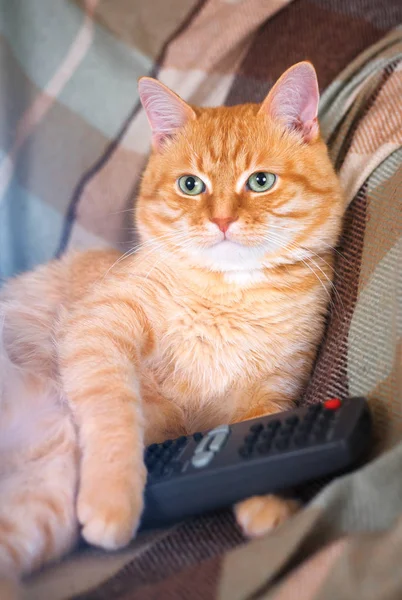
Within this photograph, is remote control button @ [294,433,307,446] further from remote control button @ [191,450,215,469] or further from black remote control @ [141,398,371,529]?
remote control button @ [191,450,215,469]

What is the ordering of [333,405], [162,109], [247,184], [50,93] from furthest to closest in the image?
[50,93] → [162,109] → [247,184] → [333,405]

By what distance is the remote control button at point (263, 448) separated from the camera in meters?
1.09

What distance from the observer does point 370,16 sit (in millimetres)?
1866

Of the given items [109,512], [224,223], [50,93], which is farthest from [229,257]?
[50,93]

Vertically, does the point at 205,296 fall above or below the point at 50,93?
below

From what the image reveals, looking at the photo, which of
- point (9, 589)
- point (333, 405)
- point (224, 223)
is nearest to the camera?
point (9, 589)

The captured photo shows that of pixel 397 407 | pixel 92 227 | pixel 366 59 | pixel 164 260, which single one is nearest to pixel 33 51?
pixel 92 227

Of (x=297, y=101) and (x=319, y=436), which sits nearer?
(x=319, y=436)

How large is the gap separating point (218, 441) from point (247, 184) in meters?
0.72

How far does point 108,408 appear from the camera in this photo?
4.19ft

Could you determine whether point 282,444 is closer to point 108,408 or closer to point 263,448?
point 263,448

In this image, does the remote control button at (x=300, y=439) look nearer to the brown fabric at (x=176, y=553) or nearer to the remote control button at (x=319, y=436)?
the remote control button at (x=319, y=436)

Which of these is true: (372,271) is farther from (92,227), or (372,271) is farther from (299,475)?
(92,227)

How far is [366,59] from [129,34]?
0.86 meters
